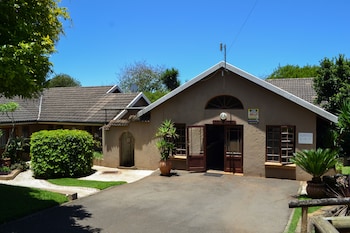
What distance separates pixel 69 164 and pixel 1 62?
11.7 metres

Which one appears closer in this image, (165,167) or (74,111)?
(165,167)

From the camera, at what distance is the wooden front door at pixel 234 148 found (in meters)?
17.4

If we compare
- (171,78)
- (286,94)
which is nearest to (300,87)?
(286,94)

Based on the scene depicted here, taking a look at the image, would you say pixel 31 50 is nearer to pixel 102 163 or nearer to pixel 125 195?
pixel 125 195

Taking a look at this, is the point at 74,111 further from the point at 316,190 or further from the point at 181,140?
the point at 316,190

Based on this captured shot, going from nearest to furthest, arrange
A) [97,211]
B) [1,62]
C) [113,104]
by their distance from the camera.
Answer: [1,62] < [97,211] < [113,104]

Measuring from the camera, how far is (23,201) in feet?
39.5

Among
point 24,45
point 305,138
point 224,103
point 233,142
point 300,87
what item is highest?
point 300,87

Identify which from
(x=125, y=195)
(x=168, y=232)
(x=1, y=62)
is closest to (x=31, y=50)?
(x=1, y=62)

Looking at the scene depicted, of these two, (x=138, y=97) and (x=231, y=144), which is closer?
(x=231, y=144)

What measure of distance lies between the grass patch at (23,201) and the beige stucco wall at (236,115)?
23.8 ft

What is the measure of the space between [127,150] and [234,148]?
7844 millimetres

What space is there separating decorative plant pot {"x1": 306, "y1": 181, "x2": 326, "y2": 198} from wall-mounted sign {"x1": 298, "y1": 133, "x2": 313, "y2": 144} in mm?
3613

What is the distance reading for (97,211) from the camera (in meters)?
11.5
